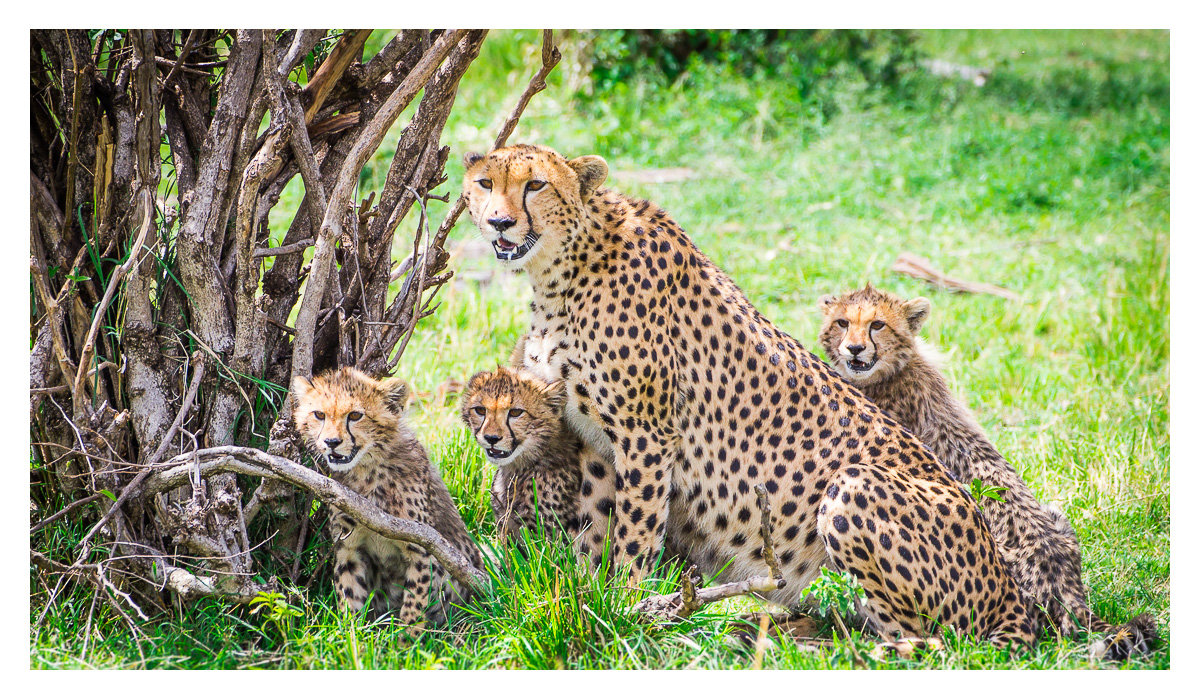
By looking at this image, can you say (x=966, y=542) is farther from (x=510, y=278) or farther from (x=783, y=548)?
(x=510, y=278)

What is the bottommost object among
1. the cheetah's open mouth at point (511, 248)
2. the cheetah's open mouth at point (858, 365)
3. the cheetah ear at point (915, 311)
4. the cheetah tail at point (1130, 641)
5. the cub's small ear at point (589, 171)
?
the cheetah tail at point (1130, 641)

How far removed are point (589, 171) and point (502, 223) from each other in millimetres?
395

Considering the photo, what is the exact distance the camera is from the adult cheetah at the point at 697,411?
3.62m

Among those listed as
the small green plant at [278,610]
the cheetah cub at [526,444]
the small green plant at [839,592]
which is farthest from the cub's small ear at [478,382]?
the small green plant at [839,592]

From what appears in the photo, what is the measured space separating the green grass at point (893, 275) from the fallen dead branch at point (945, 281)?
107mm

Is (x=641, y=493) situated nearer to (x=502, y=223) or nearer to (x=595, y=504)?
(x=595, y=504)

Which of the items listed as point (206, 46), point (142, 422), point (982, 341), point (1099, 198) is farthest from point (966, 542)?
point (1099, 198)

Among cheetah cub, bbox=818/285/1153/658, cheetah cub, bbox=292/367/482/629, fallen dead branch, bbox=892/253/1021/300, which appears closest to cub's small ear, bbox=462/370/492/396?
cheetah cub, bbox=292/367/482/629

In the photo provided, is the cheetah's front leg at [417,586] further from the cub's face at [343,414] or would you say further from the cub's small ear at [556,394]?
the cub's small ear at [556,394]

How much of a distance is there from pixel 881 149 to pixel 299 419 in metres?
7.22

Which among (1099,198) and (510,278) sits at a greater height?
(1099,198)

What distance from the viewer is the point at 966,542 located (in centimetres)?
361

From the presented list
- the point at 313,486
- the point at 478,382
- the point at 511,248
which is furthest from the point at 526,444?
the point at 313,486

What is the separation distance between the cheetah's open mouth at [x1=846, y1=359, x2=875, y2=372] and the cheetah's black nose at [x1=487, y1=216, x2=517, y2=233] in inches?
73.1
